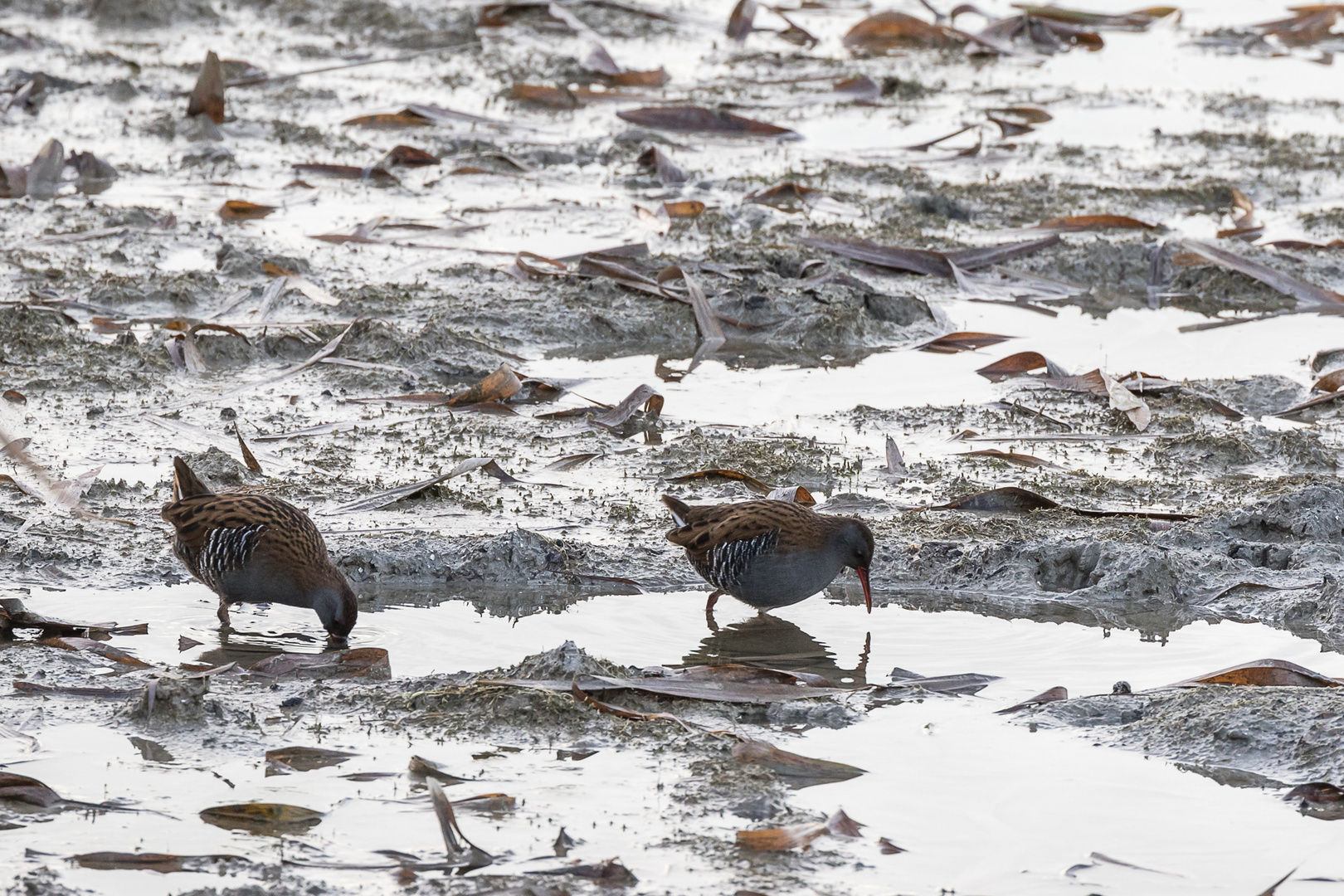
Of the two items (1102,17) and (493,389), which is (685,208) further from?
(1102,17)

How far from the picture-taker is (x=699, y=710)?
537cm

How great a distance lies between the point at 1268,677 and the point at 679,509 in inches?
93.1

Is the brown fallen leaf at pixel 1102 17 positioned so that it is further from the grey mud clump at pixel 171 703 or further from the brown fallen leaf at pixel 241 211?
the grey mud clump at pixel 171 703

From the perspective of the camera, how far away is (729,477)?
7504 millimetres

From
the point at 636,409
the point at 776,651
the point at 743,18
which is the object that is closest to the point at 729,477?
the point at 636,409

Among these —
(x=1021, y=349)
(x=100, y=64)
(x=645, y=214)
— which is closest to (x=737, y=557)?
(x=1021, y=349)

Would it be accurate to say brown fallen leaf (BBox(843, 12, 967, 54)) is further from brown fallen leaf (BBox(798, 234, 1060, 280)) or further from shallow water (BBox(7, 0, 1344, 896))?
brown fallen leaf (BBox(798, 234, 1060, 280))

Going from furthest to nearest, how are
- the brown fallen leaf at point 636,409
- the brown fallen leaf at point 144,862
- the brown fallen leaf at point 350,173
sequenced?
the brown fallen leaf at point 350,173, the brown fallen leaf at point 636,409, the brown fallen leaf at point 144,862

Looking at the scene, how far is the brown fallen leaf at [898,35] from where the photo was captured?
17609 millimetres

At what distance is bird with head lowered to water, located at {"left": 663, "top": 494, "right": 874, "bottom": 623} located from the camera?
626 centimetres

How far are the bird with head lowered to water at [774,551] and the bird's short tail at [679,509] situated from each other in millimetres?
104

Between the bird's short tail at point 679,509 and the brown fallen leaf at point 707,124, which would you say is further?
the brown fallen leaf at point 707,124

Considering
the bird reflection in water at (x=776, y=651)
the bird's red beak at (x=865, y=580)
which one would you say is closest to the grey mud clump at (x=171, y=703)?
the bird reflection in water at (x=776, y=651)

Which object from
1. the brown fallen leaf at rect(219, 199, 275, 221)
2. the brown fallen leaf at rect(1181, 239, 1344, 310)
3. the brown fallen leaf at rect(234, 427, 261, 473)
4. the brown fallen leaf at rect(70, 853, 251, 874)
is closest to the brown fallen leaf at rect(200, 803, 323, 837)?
the brown fallen leaf at rect(70, 853, 251, 874)
